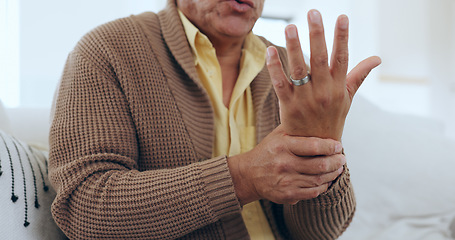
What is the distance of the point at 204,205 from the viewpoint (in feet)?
2.00

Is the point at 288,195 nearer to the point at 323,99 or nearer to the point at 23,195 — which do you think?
the point at 323,99

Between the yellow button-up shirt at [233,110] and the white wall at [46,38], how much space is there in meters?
0.91

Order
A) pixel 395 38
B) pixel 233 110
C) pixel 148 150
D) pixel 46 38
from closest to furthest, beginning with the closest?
pixel 148 150
pixel 233 110
pixel 46 38
pixel 395 38

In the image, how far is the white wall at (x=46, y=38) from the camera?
1531 millimetres

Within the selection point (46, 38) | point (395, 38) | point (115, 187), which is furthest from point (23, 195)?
point (395, 38)

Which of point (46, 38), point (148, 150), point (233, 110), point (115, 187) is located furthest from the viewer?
point (46, 38)

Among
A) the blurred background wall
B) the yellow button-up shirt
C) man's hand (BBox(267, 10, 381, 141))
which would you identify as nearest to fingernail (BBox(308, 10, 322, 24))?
man's hand (BBox(267, 10, 381, 141))

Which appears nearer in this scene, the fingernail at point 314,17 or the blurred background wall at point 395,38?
the fingernail at point 314,17

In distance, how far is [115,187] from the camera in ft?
2.04

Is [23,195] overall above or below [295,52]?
below

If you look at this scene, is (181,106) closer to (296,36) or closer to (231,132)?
(231,132)

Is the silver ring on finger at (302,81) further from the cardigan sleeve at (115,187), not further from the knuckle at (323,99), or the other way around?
the cardigan sleeve at (115,187)

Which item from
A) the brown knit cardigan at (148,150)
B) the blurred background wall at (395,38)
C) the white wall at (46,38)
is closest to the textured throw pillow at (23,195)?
the brown knit cardigan at (148,150)

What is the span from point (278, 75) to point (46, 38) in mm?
1355
